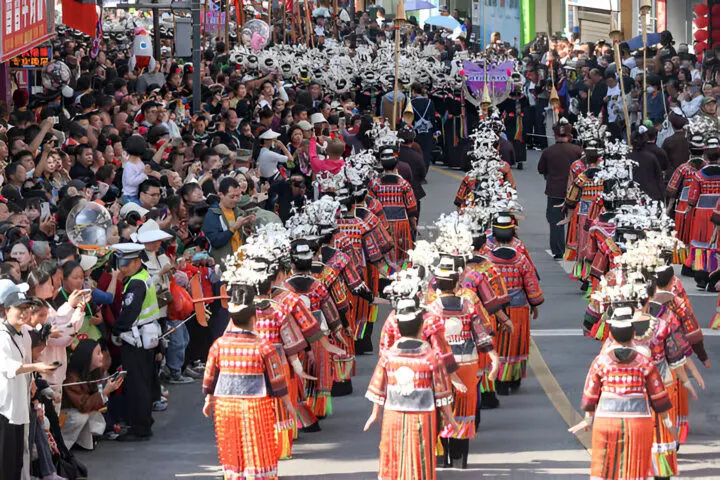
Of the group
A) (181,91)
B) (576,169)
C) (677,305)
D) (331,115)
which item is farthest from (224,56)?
(677,305)

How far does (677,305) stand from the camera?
10961 millimetres

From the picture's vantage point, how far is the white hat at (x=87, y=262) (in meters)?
11.6

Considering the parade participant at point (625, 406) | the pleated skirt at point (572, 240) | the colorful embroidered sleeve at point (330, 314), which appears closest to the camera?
the parade participant at point (625, 406)

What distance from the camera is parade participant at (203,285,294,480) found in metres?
9.57

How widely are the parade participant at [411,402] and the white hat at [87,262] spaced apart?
3.12m

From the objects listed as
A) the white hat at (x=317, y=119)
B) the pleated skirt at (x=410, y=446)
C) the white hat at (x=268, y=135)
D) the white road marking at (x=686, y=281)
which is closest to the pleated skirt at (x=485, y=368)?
the pleated skirt at (x=410, y=446)

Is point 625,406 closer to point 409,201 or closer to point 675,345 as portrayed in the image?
point 675,345

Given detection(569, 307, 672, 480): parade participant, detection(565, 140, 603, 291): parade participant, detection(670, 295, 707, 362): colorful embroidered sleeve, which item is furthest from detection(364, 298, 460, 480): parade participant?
detection(565, 140, 603, 291): parade participant

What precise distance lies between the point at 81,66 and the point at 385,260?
40.8 feet

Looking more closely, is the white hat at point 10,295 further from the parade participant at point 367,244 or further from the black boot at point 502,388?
the parade participant at point 367,244

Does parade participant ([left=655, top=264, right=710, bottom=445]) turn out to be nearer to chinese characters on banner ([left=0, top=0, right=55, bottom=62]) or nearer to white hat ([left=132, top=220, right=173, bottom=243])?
white hat ([left=132, top=220, right=173, bottom=243])

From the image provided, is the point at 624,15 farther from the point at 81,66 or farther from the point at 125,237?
the point at 125,237

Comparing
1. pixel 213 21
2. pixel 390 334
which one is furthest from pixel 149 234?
pixel 213 21

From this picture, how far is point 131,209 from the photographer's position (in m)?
13.8
